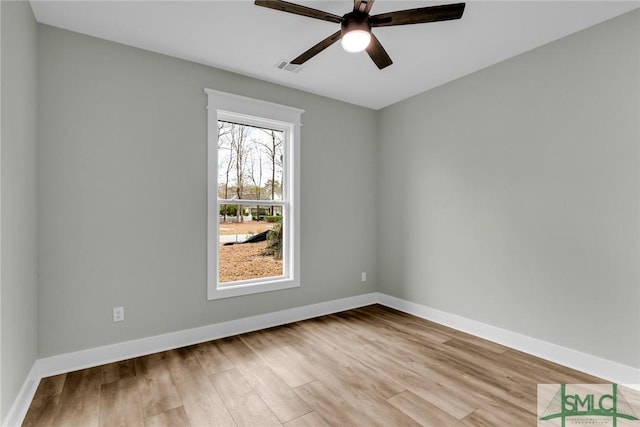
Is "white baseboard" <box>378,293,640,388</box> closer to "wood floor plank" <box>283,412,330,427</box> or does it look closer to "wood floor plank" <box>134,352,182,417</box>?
"wood floor plank" <box>283,412,330,427</box>

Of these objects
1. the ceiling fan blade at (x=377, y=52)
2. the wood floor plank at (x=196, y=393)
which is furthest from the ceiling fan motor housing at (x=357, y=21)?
the wood floor plank at (x=196, y=393)

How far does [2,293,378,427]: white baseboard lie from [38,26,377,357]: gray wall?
7 centimetres

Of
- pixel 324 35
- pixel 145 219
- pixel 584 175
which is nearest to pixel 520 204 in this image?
pixel 584 175

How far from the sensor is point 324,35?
2.62 meters

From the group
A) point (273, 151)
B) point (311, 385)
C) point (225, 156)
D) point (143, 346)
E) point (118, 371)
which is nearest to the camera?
point (311, 385)

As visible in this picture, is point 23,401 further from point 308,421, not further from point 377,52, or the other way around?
point 377,52

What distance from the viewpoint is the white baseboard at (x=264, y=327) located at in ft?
7.43

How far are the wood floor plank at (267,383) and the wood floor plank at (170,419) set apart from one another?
48cm

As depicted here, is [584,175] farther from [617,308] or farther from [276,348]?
[276,348]

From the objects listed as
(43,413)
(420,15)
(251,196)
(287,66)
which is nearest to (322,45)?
(420,15)

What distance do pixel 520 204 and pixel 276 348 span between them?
2570 millimetres

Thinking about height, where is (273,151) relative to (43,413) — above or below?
above

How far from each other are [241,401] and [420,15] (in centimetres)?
267

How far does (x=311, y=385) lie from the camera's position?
228cm
